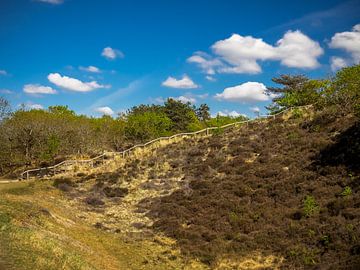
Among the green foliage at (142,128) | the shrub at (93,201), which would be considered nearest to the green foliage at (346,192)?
the shrub at (93,201)

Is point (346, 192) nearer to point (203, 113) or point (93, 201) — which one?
point (93, 201)

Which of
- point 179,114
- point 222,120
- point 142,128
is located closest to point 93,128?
point 142,128

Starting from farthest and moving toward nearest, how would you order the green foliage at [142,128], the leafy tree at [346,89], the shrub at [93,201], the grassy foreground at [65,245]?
the green foliage at [142,128] → the leafy tree at [346,89] → the shrub at [93,201] → the grassy foreground at [65,245]

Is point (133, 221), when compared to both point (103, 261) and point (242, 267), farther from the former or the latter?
point (242, 267)

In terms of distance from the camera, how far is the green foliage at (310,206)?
20031mm

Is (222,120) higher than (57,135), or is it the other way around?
(222,120)

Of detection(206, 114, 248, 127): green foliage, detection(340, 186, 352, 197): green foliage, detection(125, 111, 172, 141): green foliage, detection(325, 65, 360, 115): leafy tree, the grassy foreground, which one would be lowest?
the grassy foreground

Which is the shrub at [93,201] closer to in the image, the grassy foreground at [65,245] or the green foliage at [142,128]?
the grassy foreground at [65,245]

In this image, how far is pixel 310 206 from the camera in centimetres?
2048

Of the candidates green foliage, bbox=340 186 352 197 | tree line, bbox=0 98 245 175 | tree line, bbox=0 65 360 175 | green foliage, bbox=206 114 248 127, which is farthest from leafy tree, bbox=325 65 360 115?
green foliage, bbox=206 114 248 127

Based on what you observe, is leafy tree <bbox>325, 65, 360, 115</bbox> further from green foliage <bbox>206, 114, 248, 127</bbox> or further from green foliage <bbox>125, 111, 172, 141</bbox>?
green foliage <bbox>206, 114, 248, 127</bbox>

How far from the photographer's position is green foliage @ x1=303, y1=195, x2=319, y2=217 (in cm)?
2003

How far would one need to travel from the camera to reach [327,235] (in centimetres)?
1744

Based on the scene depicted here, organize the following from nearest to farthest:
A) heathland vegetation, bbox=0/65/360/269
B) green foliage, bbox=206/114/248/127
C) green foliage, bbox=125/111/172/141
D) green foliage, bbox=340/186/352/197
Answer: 1. heathland vegetation, bbox=0/65/360/269
2. green foliage, bbox=340/186/352/197
3. green foliage, bbox=125/111/172/141
4. green foliage, bbox=206/114/248/127
